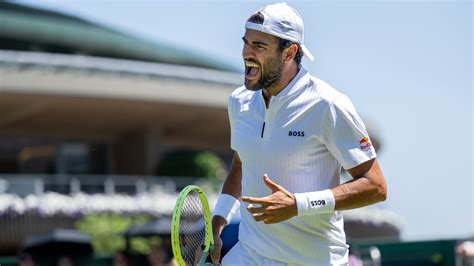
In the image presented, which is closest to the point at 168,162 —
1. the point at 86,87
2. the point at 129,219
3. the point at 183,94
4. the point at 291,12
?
the point at 183,94

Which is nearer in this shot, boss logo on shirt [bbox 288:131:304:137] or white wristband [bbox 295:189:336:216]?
white wristband [bbox 295:189:336:216]

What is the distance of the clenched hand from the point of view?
15.5 ft

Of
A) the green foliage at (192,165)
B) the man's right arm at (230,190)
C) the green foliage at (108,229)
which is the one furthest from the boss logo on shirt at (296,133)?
the green foliage at (192,165)

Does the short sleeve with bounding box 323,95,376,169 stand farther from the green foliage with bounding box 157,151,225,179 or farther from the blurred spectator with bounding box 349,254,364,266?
the green foliage with bounding box 157,151,225,179

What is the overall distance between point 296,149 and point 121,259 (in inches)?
415

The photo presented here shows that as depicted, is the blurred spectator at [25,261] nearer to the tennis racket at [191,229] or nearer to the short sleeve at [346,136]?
the tennis racket at [191,229]

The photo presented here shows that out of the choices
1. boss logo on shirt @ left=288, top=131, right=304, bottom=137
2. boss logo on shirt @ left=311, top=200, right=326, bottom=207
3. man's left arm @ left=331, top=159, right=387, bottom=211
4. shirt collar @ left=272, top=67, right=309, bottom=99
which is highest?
shirt collar @ left=272, top=67, right=309, bottom=99

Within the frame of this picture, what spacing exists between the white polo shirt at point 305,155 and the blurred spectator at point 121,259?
1016 cm

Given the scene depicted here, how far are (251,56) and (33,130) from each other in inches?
1437

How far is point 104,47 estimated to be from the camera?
48.4 meters

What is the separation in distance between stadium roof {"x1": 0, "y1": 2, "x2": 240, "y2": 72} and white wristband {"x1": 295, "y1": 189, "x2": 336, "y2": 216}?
41.6 metres

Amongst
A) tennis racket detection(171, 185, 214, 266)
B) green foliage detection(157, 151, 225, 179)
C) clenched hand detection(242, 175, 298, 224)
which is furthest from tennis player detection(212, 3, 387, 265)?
green foliage detection(157, 151, 225, 179)

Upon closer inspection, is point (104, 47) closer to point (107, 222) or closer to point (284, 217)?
point (107, 222)

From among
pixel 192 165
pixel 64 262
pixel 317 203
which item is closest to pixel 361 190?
pixel 317 203
